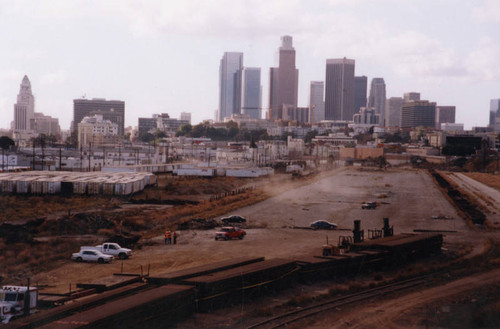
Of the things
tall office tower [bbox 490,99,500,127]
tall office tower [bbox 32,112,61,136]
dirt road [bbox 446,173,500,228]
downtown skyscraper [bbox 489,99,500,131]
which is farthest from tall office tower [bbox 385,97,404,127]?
dirt road [bbox 446,173,500,228]

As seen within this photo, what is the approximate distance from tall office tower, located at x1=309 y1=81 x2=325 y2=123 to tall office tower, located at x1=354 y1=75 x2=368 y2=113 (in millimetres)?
9265

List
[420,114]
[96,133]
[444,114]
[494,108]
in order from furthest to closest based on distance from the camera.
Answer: [444,114], [420,114], [494,108], [96,133]

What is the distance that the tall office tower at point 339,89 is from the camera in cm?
13975

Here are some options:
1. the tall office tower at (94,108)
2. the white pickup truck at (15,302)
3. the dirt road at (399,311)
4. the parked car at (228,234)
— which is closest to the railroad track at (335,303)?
the dirt road at (399,311)

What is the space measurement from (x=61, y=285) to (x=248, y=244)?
4.55 meters

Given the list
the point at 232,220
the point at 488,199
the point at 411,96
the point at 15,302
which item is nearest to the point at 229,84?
the point at 411,96

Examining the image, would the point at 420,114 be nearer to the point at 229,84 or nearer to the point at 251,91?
the point at 251,91

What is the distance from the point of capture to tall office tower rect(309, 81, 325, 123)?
152 m

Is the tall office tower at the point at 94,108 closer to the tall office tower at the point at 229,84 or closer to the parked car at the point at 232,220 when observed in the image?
the tall office tower at the point at 229,84

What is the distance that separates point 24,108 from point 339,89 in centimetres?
9715

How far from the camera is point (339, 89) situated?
145125 millimetres

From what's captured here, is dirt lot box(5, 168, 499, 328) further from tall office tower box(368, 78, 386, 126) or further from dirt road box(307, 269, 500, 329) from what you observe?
tall office tower box(368, 78, 386, 126)

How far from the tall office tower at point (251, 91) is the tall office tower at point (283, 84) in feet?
14.9

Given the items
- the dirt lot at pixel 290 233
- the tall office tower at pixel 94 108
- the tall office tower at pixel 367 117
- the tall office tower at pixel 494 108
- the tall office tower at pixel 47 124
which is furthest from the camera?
the tall office tower at pixel 367 117
